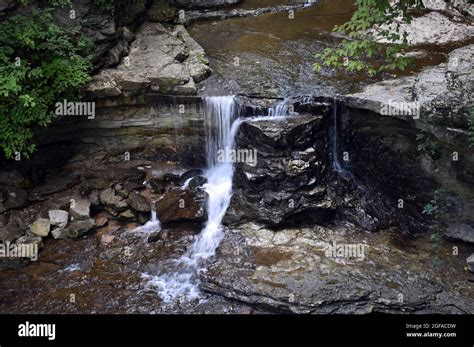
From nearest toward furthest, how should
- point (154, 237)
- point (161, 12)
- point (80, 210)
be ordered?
point (154, 237)
point (80, 210)
point (161, 12)

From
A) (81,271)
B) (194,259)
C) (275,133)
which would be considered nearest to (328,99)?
(275,133)

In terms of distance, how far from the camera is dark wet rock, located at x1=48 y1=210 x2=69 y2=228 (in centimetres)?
928

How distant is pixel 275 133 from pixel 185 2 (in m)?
6.84

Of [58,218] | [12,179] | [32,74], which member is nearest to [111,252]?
[58,218]

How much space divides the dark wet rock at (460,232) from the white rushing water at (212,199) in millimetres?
3898

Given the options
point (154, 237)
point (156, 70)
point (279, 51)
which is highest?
point (279, 51)

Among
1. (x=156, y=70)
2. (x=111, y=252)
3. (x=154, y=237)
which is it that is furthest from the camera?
(x=156, y=70)

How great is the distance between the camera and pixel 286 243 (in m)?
8.61

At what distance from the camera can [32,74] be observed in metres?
8.62

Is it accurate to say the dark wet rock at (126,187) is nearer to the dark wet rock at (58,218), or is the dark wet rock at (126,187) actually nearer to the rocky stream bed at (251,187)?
the rocky stream bed at (251,187)

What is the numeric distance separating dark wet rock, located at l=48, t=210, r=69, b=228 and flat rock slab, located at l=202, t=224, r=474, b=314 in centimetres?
330

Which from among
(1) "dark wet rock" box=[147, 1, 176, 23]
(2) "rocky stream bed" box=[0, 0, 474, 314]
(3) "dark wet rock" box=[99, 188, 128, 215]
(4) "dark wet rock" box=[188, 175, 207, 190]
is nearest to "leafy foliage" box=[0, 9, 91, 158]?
(2) "rocky stream bed" box=[0, 0, 474, 314]

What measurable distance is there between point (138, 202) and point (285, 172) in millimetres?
3168

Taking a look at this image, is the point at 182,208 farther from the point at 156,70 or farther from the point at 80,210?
the point at 156,70
